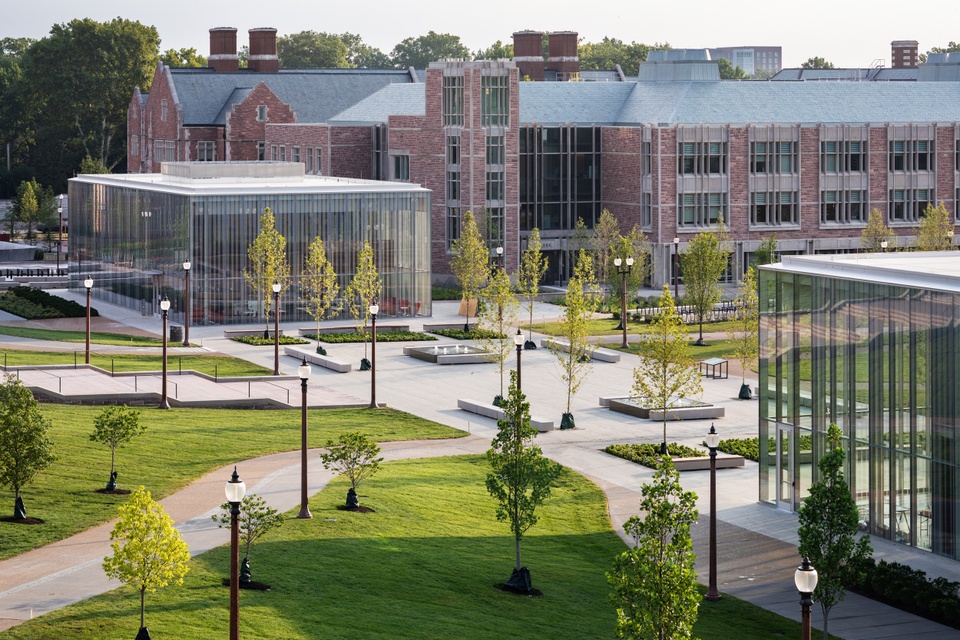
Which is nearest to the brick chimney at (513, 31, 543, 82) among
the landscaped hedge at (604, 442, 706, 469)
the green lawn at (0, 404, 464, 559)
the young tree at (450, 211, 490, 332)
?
the young tree at (450, 211, 490, 332)

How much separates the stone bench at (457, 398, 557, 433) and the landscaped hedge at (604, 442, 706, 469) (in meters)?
3.21

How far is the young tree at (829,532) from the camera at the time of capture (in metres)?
30.1

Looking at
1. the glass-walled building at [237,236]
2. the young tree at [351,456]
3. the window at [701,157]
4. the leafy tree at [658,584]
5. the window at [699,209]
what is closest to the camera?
the leafy tree at [658,584]

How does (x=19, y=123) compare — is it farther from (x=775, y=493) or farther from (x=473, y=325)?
(x=775, y=493)

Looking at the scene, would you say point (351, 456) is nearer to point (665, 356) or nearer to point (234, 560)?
point (234, 560)

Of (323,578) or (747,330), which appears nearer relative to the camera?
(323,578)

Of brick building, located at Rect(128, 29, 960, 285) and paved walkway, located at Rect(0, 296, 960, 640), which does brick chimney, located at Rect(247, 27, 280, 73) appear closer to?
brick building, located at Rect(128, 29, 960, 285)

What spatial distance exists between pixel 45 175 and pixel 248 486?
117m

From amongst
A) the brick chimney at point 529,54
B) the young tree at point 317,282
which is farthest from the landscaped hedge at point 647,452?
the brick chimney at point 529,54

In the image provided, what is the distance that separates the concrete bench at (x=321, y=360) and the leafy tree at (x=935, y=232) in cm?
3632

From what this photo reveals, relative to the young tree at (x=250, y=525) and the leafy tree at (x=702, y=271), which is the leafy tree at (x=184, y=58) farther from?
the young tree at (x=250, y=525)

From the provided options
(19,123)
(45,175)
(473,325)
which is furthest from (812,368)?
(19,123)

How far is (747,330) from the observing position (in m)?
61.3

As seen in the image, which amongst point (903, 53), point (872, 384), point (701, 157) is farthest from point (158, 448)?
point (903, 53)
